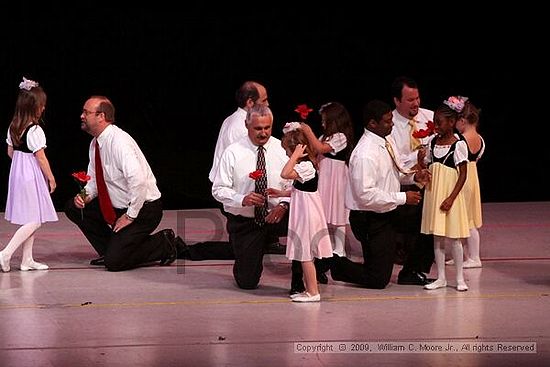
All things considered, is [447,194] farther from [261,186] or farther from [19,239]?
[19,239]

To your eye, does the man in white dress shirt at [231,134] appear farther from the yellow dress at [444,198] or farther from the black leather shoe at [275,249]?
the yellow dress at [444,198]

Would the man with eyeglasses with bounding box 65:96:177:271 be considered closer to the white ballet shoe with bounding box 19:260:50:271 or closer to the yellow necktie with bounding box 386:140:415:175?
the white ballet shoe with bounding box 19:260:50:271

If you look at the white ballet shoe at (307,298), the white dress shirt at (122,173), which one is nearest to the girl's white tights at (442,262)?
the white ballet shoe at (307,298)

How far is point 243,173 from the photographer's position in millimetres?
6883

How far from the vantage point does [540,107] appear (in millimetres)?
11484

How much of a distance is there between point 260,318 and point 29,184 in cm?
199

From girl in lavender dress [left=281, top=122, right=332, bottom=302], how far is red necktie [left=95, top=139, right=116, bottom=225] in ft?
4.77

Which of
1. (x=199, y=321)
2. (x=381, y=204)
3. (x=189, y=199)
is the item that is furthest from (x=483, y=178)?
(x=199, y=321)

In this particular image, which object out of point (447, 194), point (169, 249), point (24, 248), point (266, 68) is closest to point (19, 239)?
point (24, 248)

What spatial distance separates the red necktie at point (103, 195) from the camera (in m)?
7.45

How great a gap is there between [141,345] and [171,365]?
39 centimetres

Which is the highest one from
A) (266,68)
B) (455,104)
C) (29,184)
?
(266,68)

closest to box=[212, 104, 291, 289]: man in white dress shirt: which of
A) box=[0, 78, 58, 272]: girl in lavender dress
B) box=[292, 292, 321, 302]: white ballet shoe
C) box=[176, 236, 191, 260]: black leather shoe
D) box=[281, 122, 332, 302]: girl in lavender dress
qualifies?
box=[281, 122, 332, 302]: girl in lavender dress

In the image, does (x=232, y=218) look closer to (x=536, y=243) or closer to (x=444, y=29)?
(x=536, y=243)
